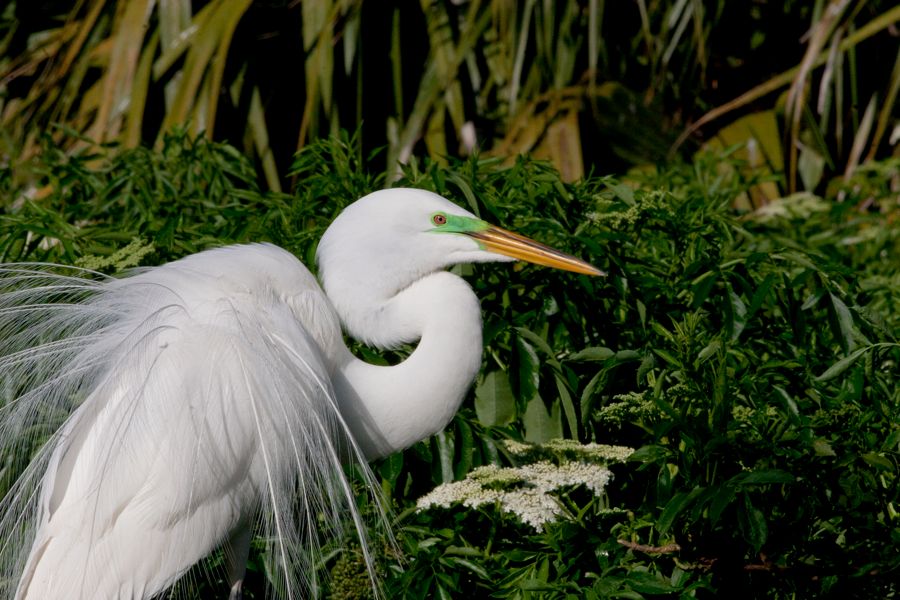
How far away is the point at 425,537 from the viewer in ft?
9.07

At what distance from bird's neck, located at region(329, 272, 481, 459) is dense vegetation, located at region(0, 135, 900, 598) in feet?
0.52

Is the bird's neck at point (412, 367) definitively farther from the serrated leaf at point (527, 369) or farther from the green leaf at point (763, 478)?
the green leaf at point (763, 478)

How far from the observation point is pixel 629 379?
3.20m

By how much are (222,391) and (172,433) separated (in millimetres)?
139

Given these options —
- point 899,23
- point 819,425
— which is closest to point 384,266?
point 819,425

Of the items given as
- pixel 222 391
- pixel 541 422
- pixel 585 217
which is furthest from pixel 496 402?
pixel 222 391

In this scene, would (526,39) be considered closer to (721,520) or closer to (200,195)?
(200,195)

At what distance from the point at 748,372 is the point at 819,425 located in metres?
0.24

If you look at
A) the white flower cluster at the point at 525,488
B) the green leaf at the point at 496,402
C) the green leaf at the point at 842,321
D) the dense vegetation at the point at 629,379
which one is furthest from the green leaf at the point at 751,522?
the green leaf at the point at 496,402

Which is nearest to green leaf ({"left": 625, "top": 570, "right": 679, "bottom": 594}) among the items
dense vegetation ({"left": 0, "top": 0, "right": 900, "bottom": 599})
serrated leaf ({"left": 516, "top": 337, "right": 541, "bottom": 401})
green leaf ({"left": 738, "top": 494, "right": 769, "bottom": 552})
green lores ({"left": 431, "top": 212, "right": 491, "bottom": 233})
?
dense vegetation ({"left": 0, "top": 0, "right": 900, "bottom": 599})

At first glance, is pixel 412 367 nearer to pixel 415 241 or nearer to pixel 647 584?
pixel 415 241

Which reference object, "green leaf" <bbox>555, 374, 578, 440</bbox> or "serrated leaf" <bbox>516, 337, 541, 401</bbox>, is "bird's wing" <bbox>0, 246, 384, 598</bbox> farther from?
"green leaf" <bbox>555, 374, 578, 440</bbox>

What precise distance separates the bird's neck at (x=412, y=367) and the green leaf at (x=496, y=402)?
0.29 meters

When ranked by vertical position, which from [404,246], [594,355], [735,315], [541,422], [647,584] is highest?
[404,246]
